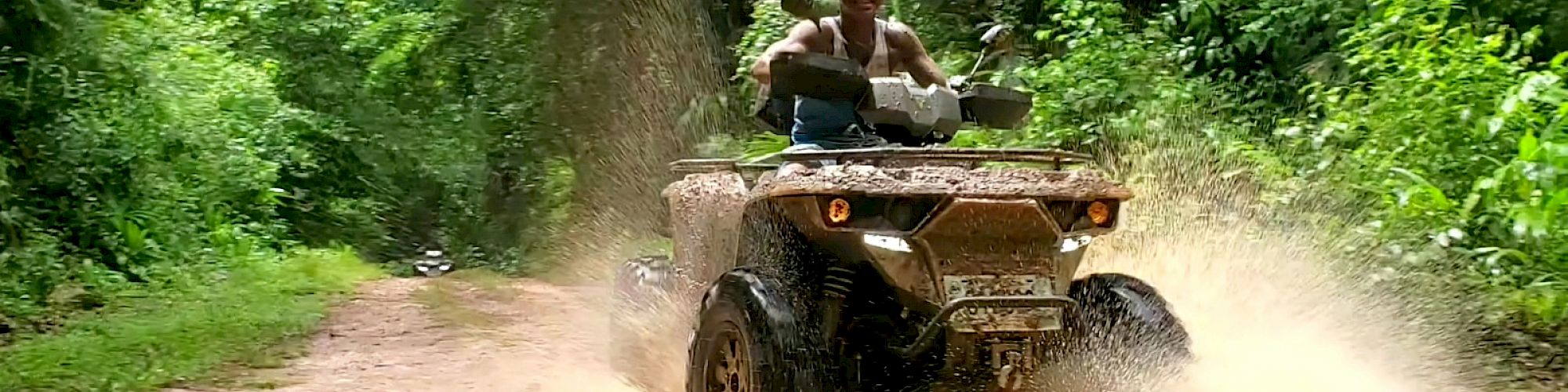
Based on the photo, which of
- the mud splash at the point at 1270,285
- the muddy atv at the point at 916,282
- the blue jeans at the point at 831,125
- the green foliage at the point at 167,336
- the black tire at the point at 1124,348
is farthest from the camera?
the green foliage at the point at 167,336

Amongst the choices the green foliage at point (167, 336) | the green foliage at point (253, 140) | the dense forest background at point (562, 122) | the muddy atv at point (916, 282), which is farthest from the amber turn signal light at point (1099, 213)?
the green foliage at point (253, 140)

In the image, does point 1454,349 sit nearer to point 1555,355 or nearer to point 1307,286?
point 1555,355

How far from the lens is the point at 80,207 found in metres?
9.85

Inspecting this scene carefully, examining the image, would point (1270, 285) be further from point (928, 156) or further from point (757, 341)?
point (757, 341)

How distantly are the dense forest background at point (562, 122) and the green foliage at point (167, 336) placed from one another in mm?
97

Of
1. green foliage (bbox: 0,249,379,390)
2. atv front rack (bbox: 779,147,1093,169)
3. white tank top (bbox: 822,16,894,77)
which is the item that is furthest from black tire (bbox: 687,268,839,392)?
green foliage (bbox: 0,249,379,390)

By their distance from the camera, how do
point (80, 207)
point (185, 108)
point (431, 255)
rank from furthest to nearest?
1. point (431, 255)
2. point (185, 108)
3. point (80, 207)

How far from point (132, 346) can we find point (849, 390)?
454 centimetres

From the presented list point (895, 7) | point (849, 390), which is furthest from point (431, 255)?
point (849, 390)

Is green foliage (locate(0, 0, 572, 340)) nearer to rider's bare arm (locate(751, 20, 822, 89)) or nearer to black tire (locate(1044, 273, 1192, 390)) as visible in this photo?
rider's bare arm (locate(751, 20, 822, 89))

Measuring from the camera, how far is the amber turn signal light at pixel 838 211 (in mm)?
3887

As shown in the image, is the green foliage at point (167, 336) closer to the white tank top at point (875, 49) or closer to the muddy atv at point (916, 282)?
the muddy atv at point (916, 282)

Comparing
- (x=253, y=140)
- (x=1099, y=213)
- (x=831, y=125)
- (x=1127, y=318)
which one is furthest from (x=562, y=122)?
(x=1099, y=213)

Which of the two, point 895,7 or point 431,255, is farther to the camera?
point 431,255
